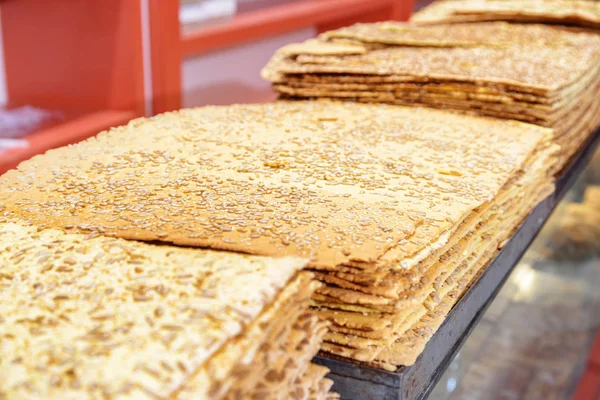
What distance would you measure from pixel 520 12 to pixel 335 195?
1.59 metres

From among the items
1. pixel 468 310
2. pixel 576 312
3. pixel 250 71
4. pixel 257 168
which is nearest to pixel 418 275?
pixel 468 310

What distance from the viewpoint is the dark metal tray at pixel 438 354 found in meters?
0.75

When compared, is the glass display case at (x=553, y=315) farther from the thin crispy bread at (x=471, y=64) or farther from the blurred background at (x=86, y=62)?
the blurred background at (x=86, y=62)

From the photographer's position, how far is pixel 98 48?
190 centimetres

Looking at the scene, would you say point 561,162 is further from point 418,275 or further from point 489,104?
point 418,275

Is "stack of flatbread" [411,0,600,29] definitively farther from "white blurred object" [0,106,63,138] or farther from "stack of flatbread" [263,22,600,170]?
"white blurred object" [0,106,63,138]

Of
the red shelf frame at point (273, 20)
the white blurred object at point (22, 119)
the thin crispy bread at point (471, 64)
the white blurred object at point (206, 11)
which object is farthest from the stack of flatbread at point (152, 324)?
the white blurred object at point (206, 11)

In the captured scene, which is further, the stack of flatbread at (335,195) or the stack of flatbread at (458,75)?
the stack of flatbread at (458,75)

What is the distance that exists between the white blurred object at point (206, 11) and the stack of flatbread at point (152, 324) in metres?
1.69

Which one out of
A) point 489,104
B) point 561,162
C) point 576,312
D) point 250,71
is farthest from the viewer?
point 250,71

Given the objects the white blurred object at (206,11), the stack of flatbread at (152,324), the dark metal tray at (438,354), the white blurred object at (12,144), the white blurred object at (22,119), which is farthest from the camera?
the white blurred object at (206,11)

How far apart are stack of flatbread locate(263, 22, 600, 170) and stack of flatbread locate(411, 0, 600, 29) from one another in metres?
0.31

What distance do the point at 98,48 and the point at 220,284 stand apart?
145 centimetres

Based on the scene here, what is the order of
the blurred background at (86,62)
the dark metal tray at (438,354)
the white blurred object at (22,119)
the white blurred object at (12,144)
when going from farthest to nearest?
the blurred background at (86,62) → the white blurred object at (22,119) → the white blurred object at (12,144) → the dark metal tray at (438,354)
